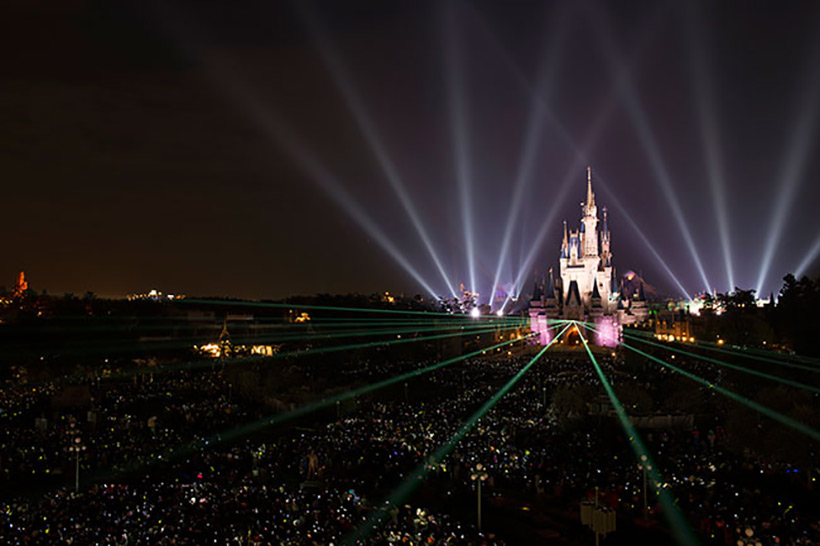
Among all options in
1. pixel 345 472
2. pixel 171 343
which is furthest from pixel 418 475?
pixel 171 343

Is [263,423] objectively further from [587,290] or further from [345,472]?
[587,290]

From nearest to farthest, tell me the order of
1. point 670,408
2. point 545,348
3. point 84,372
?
point 670,408 → point 84,372 → point 545,348

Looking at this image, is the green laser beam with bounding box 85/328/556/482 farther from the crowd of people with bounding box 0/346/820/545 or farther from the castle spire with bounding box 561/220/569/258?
the castle spire with bounding box 561/220/569/258

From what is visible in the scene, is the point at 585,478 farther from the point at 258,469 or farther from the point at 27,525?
the point at 27,525

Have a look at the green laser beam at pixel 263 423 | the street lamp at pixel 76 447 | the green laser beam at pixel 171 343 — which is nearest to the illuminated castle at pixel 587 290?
the green laser beam at pixel 171 343

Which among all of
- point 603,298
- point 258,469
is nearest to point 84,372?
point 258,469

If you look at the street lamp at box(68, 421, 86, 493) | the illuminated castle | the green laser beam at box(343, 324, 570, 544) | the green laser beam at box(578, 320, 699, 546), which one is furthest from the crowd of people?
the illuminated castle
